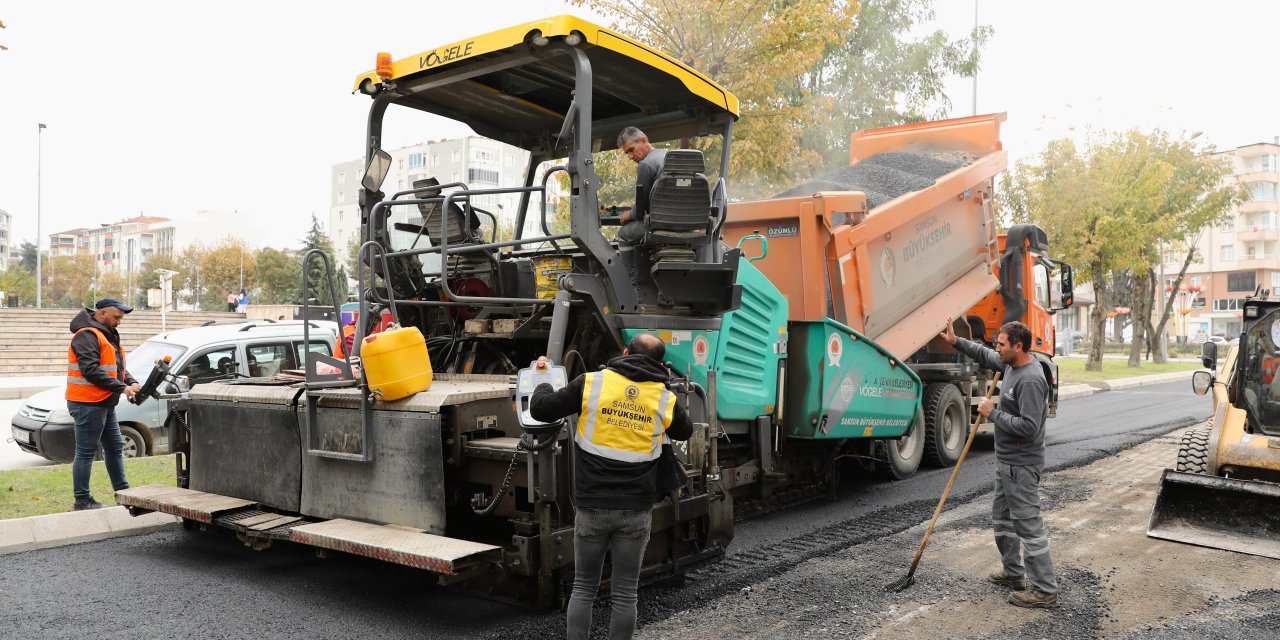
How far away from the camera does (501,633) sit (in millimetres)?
4020

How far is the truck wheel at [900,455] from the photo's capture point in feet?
24.9

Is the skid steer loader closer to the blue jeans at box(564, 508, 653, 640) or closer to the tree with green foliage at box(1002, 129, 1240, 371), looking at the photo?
the blue jeans at box(564, 508, 653, 640)

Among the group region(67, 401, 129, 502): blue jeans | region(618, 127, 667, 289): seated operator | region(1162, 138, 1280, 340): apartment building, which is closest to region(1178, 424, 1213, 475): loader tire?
region(618, 127, 667, 289): seated operator

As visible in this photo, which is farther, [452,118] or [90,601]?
[452,118]

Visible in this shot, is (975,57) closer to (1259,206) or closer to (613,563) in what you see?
(613,563)

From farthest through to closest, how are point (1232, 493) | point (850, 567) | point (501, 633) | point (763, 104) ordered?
point (763, 104) → point (1232, 493) → point (850, 567) → point (501, 633)

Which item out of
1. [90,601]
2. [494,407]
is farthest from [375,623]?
[90,601]

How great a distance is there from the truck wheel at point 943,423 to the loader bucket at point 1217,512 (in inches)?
100

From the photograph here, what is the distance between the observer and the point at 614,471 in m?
3.56

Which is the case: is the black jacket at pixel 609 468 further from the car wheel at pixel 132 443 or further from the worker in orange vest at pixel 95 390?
the car wheel at pixel 132 443

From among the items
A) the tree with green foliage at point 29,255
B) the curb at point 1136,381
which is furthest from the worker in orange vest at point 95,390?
the tree with green foliage at point 29,255

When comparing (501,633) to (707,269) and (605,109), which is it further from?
(605,109)

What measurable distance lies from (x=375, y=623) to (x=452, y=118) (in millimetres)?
3084

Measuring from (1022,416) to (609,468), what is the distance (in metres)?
2.26
